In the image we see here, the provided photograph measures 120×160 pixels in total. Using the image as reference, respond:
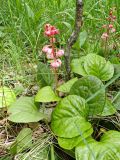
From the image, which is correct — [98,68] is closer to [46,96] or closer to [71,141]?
[46,96]

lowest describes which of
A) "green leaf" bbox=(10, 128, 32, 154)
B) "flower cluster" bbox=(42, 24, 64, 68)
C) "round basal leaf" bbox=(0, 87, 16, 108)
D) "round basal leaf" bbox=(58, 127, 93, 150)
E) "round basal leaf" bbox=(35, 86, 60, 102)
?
"green leaf" bbox=(10, 128, 32, 154)

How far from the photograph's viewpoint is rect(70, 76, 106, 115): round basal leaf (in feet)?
4.26

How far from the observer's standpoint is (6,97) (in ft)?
4.98

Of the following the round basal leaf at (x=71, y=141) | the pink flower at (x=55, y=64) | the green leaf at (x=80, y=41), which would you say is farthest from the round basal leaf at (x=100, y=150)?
the green leaf at (x=80, y=41)

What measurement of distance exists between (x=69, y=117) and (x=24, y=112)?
0.66 ft

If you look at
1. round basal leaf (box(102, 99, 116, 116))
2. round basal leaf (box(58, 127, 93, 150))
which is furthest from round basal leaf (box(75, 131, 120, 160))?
round basal leaf (box(102, 99, 116, 116))

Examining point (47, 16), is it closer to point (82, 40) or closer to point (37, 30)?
point (37, 30)

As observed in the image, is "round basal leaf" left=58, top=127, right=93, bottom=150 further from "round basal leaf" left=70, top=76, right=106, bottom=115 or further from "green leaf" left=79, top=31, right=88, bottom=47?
"green leaf" left=79, top=31, right=88, bottom=47

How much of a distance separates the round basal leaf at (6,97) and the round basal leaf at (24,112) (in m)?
0.10

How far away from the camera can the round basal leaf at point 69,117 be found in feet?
4.03

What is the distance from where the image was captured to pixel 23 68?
182 centimetres

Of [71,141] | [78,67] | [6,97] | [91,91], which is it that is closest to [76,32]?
[78,67]

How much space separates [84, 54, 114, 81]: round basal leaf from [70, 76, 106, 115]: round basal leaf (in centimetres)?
18

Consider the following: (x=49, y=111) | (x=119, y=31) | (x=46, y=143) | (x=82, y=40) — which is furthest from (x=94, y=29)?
(x=46, y=143)
